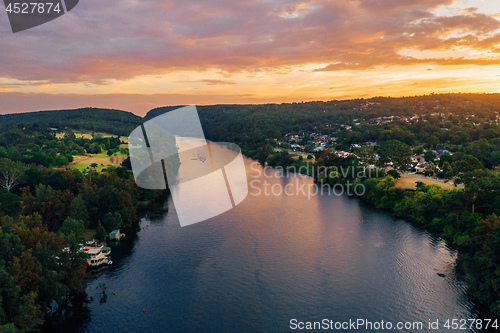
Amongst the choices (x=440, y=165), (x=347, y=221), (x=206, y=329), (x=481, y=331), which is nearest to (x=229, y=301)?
(x=206, y=329)

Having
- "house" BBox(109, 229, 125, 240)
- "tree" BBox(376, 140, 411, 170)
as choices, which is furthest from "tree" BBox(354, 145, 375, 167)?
"house" BBox(109, 229, 125, 240)

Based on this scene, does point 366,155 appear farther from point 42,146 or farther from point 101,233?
point 42,146

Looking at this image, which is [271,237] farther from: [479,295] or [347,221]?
[479,295]

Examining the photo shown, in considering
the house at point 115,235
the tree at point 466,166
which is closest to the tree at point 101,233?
the house at point 115,235

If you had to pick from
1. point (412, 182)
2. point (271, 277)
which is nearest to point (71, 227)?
point (271, 277)

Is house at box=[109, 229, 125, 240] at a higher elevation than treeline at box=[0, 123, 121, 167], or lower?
lower

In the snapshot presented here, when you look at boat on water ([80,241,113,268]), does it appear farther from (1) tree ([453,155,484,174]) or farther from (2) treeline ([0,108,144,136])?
(2) treeline ([0,108,144,136])
